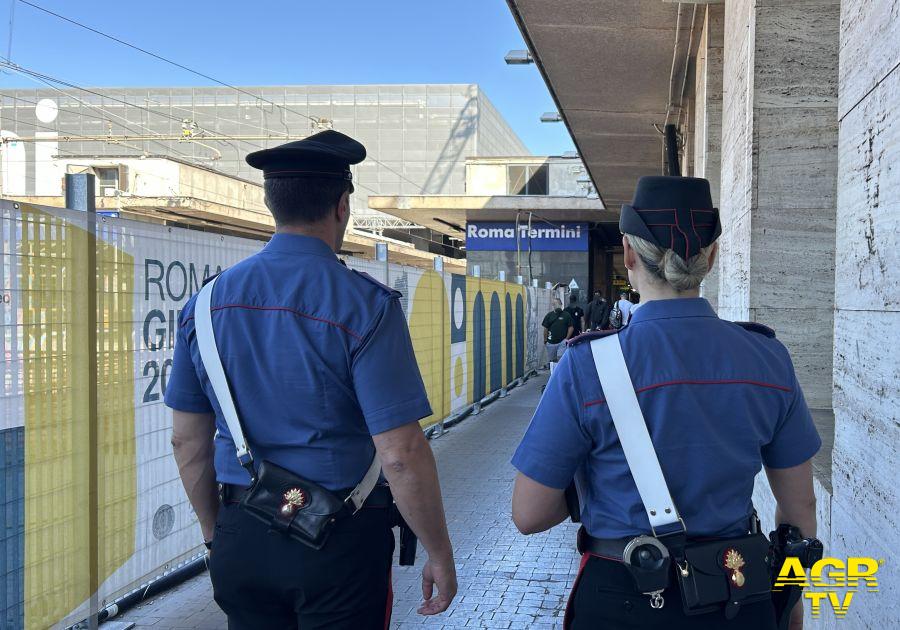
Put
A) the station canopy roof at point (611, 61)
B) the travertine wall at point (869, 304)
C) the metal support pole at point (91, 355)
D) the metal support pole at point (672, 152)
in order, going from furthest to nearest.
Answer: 1. the metal support pole at point (672, 152)
2. the station canopy roof at point (611, 61)
3. the metal support pole at point (91, 355)
4. the travertine wall at point (869, 304)

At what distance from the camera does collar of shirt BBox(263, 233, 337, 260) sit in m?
2.38

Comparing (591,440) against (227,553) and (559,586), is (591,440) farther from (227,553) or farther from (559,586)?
(559,586)

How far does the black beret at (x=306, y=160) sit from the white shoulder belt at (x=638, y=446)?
98cm

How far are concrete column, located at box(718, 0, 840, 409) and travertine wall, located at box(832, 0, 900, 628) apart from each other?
1652 mm

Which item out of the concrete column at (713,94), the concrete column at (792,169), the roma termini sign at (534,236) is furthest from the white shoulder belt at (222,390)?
the roma termini sign at (534,236)

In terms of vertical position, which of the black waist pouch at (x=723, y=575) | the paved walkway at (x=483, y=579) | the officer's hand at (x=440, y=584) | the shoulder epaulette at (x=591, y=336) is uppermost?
the shoulder epaulette at (x=591, y=336)

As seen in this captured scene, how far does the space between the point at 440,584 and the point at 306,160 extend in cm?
122

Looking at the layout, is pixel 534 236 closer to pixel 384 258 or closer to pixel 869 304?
pixel 384 258

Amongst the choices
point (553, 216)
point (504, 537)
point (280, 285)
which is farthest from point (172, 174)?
point (280, 285)

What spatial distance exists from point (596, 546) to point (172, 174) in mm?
41252

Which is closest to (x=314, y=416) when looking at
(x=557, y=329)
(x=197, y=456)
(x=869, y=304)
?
(x=197, y=456)

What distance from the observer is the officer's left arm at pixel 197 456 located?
98.9 inches

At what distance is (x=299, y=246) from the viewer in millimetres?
2385

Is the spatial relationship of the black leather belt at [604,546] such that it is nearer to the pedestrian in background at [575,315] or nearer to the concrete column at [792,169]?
the concrete column at [792,169]
